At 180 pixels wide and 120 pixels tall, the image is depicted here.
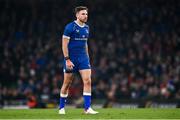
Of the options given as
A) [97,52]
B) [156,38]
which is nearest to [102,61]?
[97,52]

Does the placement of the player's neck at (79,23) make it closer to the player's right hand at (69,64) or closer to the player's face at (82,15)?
the player's face at (82,15)

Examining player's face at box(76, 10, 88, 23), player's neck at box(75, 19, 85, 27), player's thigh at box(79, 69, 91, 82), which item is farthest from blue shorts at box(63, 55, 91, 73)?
player's face at box(76, 10, 88, 23)

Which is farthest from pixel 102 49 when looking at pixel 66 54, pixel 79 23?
pixel 66 54

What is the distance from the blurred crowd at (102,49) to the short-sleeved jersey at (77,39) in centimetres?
978

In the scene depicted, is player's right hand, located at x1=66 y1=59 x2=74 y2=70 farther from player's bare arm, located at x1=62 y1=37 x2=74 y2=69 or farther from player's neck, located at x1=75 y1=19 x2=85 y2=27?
player's neck, located at x1=75 y1=19 x2=85 y2=27

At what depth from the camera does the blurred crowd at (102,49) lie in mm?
30688

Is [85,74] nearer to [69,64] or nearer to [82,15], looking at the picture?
[69,64]

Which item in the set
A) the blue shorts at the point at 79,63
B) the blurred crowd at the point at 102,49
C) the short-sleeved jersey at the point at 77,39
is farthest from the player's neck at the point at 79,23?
the blurred crowd at the point at 102,49

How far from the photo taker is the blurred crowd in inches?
1208

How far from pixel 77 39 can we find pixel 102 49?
17275mm

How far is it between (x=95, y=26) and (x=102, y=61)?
3.92m

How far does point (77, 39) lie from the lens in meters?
17.0

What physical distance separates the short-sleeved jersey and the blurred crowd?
Result: 9.78 metres

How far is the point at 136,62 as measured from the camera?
107 feet
